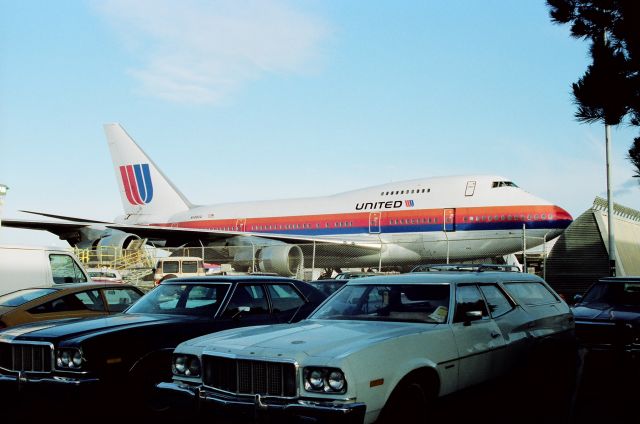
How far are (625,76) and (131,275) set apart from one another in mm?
23881

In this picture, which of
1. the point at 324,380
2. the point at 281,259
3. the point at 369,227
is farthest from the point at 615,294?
the point at 369,227

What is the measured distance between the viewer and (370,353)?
4645 mm

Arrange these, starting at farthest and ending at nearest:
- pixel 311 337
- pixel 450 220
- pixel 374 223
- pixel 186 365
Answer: pixel 374 223, pixel 450 220, pixel 186 365, pixel 311 337

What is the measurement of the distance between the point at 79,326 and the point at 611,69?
8.59 metres

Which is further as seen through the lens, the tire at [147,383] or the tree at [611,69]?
the tree at [611,69]

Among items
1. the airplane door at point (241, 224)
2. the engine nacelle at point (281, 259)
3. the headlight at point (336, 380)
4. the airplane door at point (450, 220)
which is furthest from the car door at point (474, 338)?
the airplane door at point (241, 224)

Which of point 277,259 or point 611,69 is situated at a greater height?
point 611,69

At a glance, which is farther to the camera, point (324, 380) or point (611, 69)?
point (611, 69)

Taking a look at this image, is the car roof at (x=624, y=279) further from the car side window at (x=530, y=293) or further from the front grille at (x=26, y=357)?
the front grille at (x=26, y=357)

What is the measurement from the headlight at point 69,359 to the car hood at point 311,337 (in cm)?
125

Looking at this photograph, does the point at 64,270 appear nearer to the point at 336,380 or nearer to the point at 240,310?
the point at 240,310

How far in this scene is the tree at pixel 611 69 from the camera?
32.3 ft

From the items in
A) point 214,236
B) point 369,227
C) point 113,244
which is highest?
point 369,227

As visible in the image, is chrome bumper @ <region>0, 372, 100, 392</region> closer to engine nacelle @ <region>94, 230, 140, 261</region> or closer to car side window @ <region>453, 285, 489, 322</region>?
car side window @ <region>453, 285, 489, 322</region>
